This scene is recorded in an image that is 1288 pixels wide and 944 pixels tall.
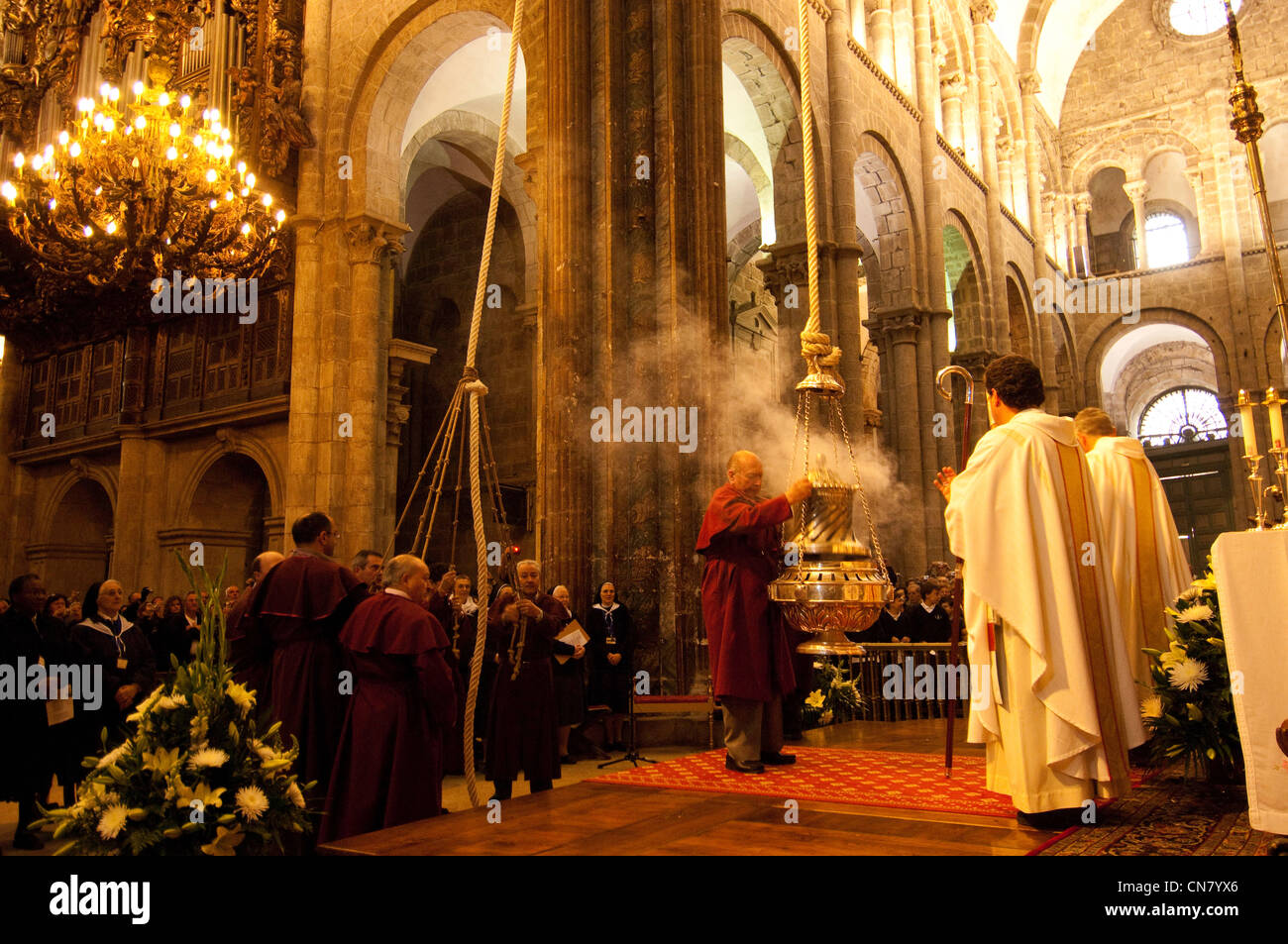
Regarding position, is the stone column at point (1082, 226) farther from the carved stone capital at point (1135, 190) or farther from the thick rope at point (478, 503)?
the thick rope at point (478, 503)

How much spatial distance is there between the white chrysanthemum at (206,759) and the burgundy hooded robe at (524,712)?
2.83 m

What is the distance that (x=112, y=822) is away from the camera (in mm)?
2693

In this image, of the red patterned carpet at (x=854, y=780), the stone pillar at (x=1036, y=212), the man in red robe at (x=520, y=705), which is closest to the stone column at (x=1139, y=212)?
the stone pillar at (x=1036, y=212)

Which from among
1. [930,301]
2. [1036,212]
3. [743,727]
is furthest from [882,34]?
[743,727]

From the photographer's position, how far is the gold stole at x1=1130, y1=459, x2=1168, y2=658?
466 cm

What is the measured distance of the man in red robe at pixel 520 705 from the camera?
5.69 meters

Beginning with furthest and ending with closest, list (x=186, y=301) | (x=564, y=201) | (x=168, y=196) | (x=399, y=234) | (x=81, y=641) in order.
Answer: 1. (x=186, y=301)
2. (x=399, y=234)
3. (x=168, y=196)
4. (x=564, y=201)
5. (x=81, y=641)

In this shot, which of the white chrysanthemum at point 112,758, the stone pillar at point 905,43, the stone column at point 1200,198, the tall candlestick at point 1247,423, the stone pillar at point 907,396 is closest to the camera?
the white chrysanthemum at point 112,758

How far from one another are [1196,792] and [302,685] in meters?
4.10

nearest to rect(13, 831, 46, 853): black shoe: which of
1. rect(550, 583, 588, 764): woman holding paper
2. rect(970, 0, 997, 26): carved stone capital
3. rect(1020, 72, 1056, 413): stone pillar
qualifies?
rect(550, 583, 588, 764): woman holding paper

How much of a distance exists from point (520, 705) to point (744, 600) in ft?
6.07
